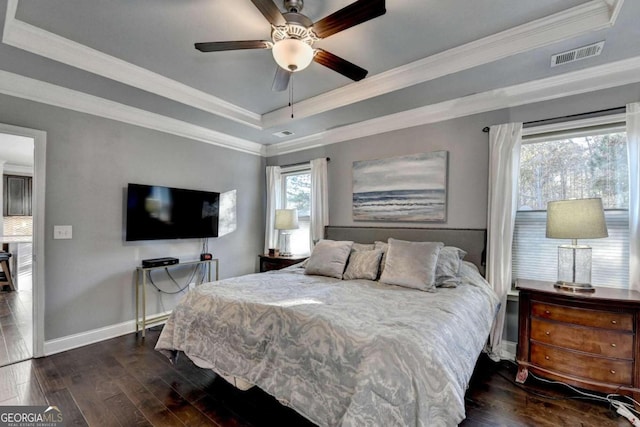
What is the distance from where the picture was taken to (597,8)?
1.97m

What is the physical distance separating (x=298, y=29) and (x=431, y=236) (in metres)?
2.55

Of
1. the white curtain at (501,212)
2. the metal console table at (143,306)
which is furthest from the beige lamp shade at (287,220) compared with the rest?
the white curtain at (501,212)

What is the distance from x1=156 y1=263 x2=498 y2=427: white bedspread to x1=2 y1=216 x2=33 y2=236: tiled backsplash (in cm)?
689

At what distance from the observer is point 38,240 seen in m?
2.82

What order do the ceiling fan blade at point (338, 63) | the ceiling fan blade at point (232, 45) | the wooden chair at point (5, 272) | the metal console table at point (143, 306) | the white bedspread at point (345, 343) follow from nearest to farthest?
the white bedspread at point (345, 343), the ceiling fan blade at point (232, 45), the ceiling fan blade at point (338, 63), the metal console table at point (143, 306), the wooden chair at point (5, 272)

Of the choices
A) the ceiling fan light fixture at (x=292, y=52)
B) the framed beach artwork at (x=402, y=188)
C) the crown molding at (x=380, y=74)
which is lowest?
the framed beach artwork at (x=402, y=188)

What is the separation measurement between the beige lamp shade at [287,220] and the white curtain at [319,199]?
0.28m

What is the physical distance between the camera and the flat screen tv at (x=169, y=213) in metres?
3.41

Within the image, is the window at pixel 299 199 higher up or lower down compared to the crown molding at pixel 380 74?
lower down

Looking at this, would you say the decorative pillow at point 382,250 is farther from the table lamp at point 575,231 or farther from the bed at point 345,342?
the table lamp at point 575,231

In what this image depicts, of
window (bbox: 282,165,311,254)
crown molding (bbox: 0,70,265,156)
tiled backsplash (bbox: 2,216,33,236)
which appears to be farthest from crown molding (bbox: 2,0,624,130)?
tiled backsplash (bbox: 2,216,33,236)

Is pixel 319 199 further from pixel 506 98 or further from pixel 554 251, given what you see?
pixel 554 251

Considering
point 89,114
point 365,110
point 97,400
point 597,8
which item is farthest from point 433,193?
point 89,114

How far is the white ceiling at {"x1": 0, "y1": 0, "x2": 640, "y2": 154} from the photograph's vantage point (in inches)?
80.7
